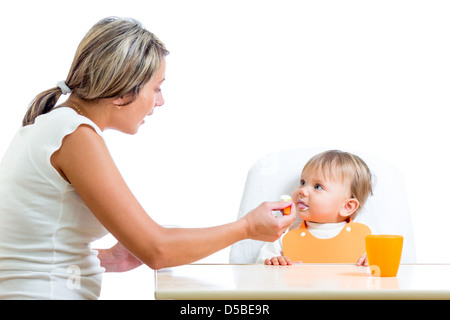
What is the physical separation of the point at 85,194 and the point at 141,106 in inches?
12.7

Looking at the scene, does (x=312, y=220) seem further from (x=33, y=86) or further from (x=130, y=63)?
(x=33, y=86)

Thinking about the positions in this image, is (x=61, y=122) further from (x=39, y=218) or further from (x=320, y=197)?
(x=320, y=197)

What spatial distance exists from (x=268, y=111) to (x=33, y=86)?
3.40 feet

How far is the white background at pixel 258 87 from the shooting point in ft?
9.02

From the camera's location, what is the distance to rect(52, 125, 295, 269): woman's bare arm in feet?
4.38

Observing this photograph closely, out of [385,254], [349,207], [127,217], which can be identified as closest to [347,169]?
[349,207]

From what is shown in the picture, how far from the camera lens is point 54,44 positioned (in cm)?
274

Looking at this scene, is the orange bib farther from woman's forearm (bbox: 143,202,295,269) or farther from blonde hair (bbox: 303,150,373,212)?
woman's forearm (bbox: 143,202,295,269)

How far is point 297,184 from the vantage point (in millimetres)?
2127

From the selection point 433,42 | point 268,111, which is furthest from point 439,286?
point 433,42

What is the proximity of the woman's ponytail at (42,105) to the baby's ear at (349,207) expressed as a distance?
0.99m

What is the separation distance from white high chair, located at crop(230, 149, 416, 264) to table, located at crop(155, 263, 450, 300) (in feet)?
1.70

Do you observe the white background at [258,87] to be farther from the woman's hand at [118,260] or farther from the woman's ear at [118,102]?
the woman's ear at [118,102]

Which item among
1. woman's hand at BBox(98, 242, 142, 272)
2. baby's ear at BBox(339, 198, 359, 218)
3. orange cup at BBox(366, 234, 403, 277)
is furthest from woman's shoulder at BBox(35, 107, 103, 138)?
baby's ear at BBox(339, 198, 359, 218)
